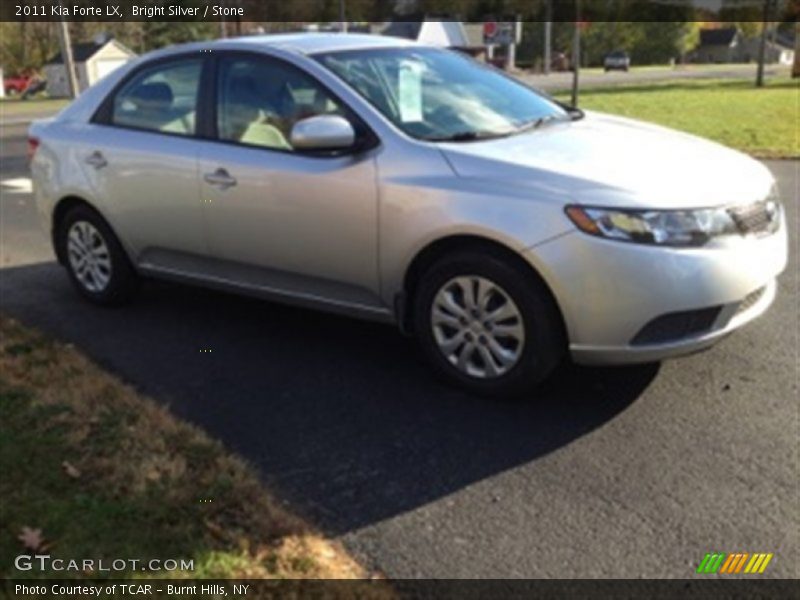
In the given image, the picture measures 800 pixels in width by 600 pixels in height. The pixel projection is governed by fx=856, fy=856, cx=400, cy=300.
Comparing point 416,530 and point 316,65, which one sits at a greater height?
point 316,65

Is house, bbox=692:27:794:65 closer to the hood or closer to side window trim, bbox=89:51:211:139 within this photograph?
side window trim, bbox=89:51:211:139

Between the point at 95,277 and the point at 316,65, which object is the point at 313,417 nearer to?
the point at 316,65

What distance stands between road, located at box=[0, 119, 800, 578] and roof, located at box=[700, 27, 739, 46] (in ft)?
368

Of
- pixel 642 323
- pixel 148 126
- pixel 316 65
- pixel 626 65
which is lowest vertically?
pixel 626 65

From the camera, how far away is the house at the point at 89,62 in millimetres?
53750

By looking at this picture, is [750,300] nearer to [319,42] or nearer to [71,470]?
[319,42]

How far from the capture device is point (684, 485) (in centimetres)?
318

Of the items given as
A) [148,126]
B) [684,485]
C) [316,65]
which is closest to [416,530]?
[684,485]

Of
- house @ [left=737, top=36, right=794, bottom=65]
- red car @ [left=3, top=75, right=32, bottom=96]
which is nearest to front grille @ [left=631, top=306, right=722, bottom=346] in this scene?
red car @ [left=3, top=75, right=32, bottom=96]

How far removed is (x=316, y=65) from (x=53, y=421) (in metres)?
2.11

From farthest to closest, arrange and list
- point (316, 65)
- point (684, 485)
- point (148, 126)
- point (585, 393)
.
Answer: point (148, 126) → point (316, 65) → point (585, 393) → point (684, 485)

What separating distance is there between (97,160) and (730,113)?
17.4 meters

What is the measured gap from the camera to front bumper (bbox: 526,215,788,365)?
3.44 metres

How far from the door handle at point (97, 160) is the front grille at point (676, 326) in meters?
3.32
